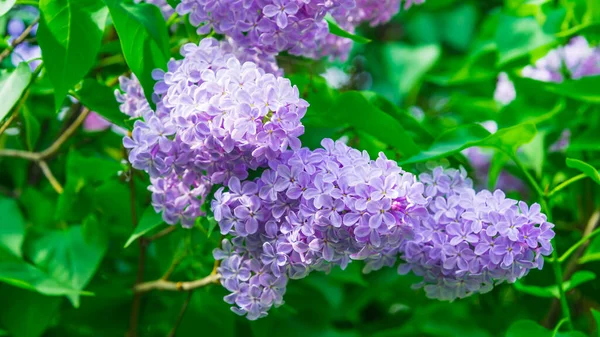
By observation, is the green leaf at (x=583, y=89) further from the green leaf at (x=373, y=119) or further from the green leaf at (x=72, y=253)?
the green leaf at (x=72, y=253)

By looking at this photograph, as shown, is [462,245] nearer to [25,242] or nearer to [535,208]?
[535,208]

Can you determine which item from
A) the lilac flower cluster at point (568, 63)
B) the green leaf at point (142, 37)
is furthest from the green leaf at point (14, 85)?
the lilac flower cluster at point (568, 63)

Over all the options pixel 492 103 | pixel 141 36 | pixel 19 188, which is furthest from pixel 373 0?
pixel 19 188

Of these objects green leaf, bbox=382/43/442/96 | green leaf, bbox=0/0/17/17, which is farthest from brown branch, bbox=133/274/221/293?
green leaf, bbox=382/43/442/96

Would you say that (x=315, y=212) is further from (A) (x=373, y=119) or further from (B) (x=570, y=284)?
(B) (x=570, y=284)

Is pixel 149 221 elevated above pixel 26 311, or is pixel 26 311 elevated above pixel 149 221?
pixel 149 221

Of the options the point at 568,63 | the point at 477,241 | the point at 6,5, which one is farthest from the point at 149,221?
the point at 568,63

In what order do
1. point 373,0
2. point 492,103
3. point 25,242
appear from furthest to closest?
point 492,103, point 25,242, point 373,0

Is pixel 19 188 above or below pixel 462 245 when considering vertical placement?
below
